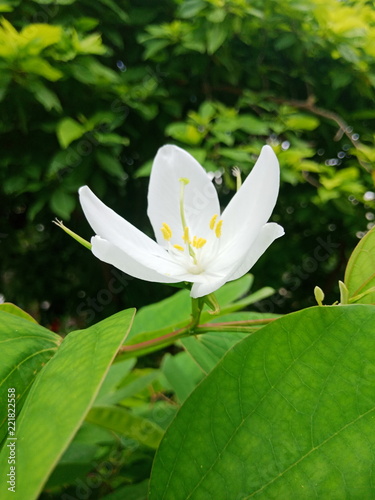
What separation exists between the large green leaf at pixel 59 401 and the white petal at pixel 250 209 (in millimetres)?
118

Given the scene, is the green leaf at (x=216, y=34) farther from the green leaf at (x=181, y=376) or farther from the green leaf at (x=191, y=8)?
the green leaf at (x=181, y=376)

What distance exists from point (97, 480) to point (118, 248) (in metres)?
→ 0.57

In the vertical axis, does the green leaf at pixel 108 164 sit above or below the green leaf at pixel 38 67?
below

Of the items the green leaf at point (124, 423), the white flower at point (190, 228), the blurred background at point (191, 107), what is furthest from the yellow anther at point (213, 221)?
the blurred background at point (191, 107)

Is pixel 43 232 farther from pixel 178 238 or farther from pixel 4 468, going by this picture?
pixel 4 468

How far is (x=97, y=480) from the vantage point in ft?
2.45

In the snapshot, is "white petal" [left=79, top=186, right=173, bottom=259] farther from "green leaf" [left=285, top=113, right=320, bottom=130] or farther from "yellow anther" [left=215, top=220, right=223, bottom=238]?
"green leaf" [left=285, top=113, right=320, bottom=130]

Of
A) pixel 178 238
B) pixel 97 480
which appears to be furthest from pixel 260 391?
pixel 97 480

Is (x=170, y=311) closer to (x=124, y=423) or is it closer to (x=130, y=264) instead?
(x=124, y=423)

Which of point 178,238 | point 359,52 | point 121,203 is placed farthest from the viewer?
point 121,203

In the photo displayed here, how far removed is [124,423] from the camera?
54 centimetres

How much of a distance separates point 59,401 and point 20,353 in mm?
78

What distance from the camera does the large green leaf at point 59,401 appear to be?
182 millimetres

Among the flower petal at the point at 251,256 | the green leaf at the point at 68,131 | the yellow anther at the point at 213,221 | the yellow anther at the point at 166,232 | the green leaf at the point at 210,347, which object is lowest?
the green leaf at the point at 68,131
